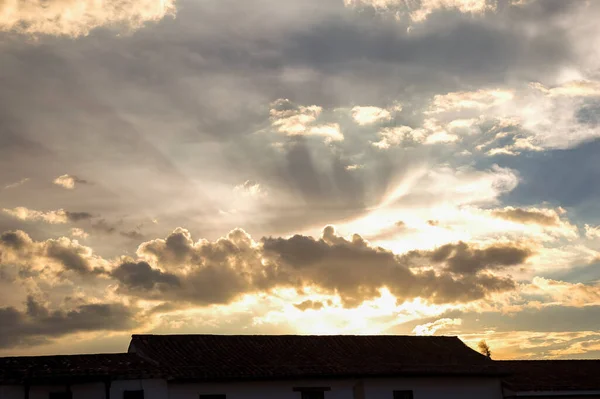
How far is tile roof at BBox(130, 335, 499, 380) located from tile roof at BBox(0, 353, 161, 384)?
4.38ft

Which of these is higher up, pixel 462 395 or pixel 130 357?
pixel 130 357

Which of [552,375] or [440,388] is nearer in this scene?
[440,388]

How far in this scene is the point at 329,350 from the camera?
3659 cm

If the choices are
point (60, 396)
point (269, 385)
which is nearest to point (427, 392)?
point (269, 385)

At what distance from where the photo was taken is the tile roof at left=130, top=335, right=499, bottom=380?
3178 centimetres

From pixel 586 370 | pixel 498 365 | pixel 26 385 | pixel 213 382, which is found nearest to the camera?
pixel 26 385

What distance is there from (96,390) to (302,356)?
32.1 feet

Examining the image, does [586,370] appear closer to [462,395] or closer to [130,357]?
[462,395]

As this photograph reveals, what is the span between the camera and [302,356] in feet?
115

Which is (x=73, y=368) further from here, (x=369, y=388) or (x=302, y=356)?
(x=369, y=388)

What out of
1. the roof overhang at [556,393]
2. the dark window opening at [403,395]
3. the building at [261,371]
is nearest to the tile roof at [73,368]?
the building at [261,371]

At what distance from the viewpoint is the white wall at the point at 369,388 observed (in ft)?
101

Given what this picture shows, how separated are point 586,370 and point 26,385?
2723 cm

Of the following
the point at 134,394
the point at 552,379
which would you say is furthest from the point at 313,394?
the point at 552,379
